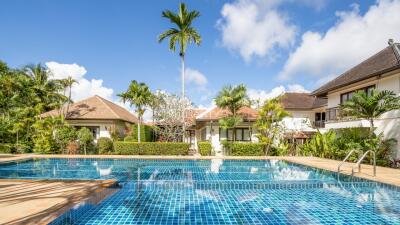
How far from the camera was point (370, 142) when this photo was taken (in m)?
16.4

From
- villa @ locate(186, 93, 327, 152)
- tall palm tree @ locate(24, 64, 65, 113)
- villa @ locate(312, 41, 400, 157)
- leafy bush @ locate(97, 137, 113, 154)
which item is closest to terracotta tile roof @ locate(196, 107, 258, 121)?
villa @ locate(186, 93, 327, 152)

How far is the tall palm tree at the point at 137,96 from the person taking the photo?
27.9 metres

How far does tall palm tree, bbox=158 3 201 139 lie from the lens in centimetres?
2612

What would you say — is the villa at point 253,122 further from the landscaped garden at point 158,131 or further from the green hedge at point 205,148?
the green hedge at point 205,148

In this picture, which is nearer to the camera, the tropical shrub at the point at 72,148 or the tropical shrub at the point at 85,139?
the tropical shrub at the point at 72,148

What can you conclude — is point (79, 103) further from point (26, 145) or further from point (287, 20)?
point (287, 20)

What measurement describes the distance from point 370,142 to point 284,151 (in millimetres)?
7976

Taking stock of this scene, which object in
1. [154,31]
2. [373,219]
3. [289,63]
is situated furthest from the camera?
[289,63]

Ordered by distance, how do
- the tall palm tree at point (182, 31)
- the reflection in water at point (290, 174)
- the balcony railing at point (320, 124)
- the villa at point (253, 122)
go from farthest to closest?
the villa at point (253, 122), the balcony railing at point (320, 124), the tall palm tree at point (182, 31), the reflection in water at point (290, 174)

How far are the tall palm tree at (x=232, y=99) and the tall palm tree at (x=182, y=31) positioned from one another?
4.26 meters

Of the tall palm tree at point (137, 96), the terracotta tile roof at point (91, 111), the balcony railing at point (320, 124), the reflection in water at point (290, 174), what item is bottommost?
the reflection in water at point (290, 174)

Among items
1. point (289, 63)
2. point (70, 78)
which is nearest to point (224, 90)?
point (289, 63)

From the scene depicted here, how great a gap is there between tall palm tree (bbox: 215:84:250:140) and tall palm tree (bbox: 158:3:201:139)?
4258 mm

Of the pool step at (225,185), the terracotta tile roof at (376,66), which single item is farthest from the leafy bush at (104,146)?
the terracotta tile roof at (376,66)
